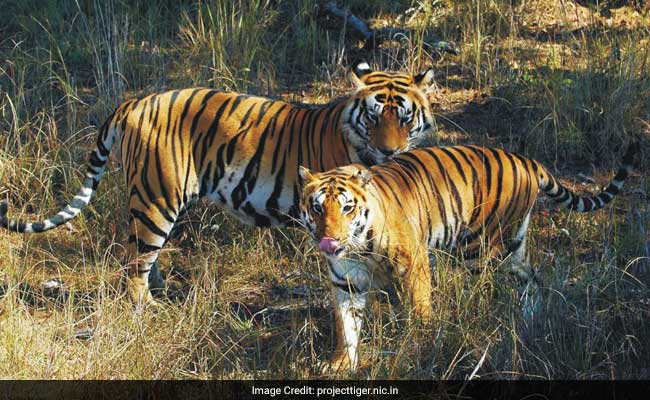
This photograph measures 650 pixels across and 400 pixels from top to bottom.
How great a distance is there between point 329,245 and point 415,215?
630 millimetres

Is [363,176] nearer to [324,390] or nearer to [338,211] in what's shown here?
[338,211]

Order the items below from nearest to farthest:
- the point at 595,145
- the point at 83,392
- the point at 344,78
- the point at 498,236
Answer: the point at 83,392 < the point at 498,236 < the point at 595,145 < the point at 344,78

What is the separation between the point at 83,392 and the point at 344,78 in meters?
3.97

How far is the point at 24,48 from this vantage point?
8.34 metres

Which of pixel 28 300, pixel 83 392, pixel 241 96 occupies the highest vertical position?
pixel 241 96

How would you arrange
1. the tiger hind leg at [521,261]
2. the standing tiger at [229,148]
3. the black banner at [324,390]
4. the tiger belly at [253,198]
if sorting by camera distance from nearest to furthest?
the black banner at [324,390], the tiger hind leg at [521,261], the standing tiger at [229,148], the tiger belly at [253,198]

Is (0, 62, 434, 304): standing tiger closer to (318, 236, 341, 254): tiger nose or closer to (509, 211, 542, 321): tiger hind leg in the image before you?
(509, 211, 542, 321): tiger hind leg

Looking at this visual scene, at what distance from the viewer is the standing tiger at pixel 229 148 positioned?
5812mm

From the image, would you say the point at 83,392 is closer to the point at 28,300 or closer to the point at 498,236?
the point at 28,300

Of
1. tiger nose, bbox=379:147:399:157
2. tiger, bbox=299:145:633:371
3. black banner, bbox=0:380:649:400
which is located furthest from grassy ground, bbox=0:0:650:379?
tiger nose, bbox=379:147:399:157

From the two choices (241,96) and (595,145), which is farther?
(595,145)

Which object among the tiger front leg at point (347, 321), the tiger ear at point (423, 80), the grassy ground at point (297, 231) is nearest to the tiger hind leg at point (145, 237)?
the grassy ground at point (297, 231)

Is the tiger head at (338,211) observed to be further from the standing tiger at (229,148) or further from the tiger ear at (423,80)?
the tiger ear at (423,80)

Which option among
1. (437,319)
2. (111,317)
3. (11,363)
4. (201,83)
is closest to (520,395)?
(437,319)
